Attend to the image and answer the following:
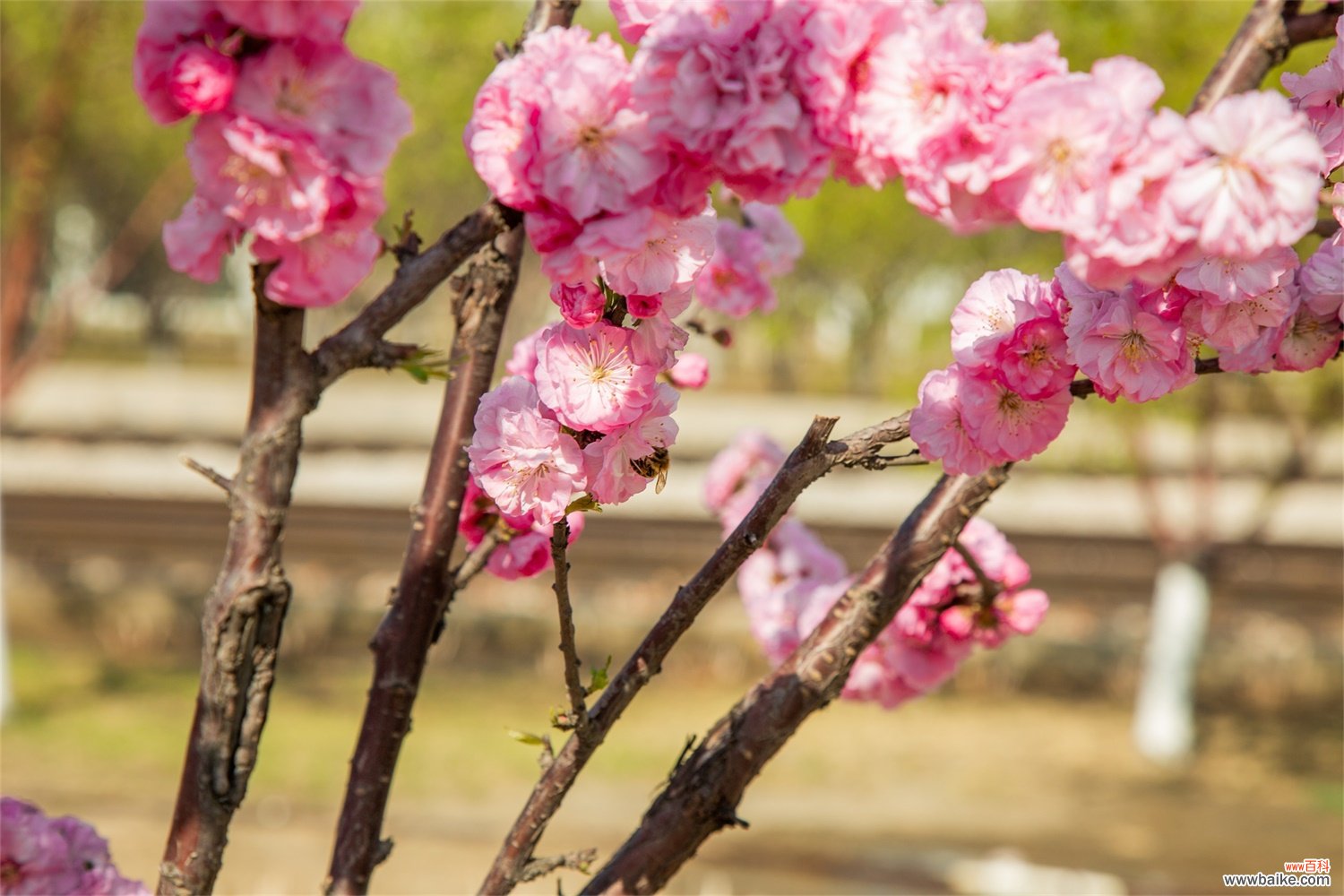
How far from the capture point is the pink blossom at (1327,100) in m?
1.33

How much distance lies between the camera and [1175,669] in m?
9.62

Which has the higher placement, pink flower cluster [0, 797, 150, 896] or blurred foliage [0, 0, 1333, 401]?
blurred foliage [0, 0, 1333, 401]

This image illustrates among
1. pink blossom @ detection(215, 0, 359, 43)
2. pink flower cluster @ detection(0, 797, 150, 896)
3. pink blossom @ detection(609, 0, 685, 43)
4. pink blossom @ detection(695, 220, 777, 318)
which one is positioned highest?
pink blossom @ detection(695, 220, 777, 318)

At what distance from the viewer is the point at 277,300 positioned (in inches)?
49.0

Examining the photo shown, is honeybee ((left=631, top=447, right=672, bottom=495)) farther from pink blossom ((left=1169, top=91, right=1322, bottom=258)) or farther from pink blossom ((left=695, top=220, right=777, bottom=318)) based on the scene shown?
pink blossom ((left=695, top=220, right=777, bottom=318))

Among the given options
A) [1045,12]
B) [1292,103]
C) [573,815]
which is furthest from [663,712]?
[1292,103]

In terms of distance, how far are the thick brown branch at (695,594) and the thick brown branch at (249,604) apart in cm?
34

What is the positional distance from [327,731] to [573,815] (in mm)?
2208

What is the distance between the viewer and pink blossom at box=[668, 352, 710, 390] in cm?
215

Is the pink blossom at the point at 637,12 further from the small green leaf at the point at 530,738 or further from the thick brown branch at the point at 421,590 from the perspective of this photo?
the small green leaf at the point at 530,738

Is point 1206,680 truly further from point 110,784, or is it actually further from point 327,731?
point 110,784

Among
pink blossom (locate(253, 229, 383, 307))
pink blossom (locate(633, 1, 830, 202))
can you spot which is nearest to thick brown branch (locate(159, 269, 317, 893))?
pink blossom (locate(253, 229, 383, 307))

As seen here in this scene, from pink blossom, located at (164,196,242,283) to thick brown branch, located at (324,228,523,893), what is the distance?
20.1 inches

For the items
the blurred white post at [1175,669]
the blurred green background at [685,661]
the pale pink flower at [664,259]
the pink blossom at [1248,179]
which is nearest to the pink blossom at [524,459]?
the pale pink flower at [664,259]
